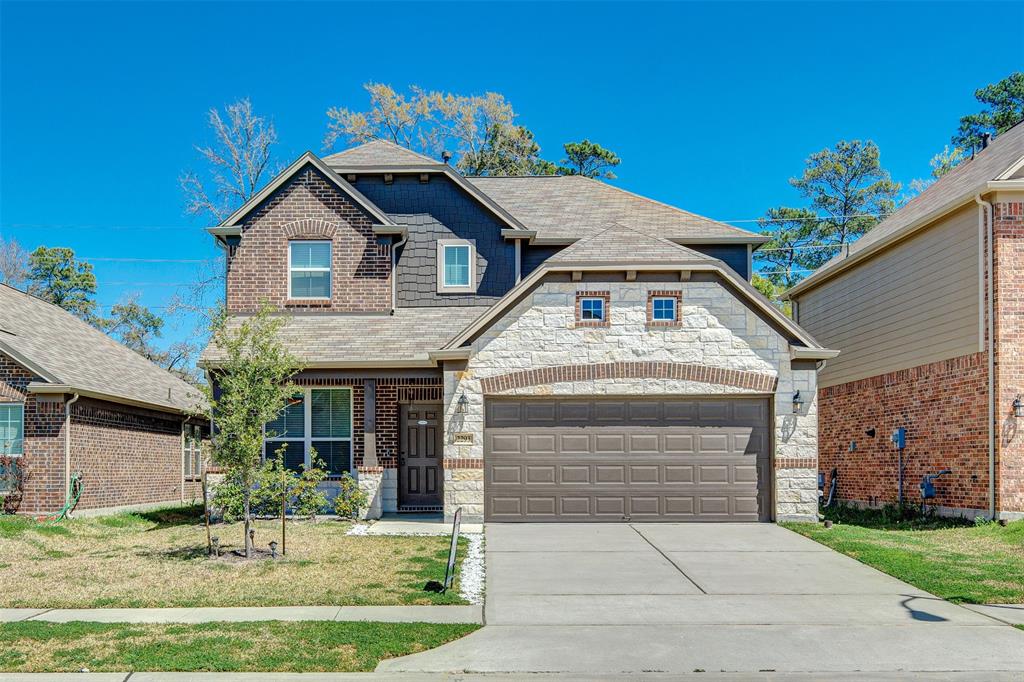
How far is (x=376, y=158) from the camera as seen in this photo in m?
21.9

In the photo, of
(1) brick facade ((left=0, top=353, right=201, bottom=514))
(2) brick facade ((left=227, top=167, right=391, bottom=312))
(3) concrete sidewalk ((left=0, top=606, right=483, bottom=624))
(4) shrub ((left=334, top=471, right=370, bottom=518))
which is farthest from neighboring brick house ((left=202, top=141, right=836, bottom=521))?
(3) concrete sidewalk ((left=0, top=606, right=483, bottom=624))

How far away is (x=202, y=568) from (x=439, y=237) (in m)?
10.2

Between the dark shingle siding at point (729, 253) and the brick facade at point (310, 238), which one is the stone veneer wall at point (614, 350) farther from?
the dark shingle siding at point (729, 253)

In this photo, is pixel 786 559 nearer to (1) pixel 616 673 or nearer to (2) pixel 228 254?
(1) pixel 616 673

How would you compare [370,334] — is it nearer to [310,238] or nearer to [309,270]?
[309,270]

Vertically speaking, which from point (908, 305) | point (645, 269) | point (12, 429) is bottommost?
point (12, 429)

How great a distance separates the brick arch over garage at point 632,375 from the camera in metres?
17.0

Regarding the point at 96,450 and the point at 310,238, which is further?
the point at 310,238

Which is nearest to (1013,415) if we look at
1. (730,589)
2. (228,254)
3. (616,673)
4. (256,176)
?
(730,589)

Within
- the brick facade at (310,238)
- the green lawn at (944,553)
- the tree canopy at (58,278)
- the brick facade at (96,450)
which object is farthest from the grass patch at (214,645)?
the tree canopy at (58,278)

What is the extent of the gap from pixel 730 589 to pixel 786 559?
7.90 feet

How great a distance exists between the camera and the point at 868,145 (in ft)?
142

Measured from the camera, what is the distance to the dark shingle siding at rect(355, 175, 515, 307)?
68.2 feet

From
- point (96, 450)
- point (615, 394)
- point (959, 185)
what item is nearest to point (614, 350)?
point (615, 394)
